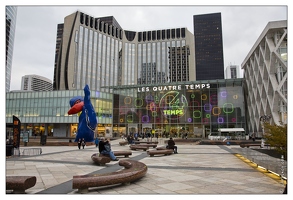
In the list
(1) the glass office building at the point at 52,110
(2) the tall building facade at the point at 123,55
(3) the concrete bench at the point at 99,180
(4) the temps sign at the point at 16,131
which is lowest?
(3) the concrete bench at the point at 99,180

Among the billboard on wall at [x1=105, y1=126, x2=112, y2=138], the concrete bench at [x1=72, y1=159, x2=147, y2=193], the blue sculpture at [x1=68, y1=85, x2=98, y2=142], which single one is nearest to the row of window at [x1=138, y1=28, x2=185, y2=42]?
the billboard on wall at [x1=105, y1=126, x2=112, y2=138]

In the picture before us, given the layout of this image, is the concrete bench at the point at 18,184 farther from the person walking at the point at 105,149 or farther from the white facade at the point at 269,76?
the white facade at the point at 269,76

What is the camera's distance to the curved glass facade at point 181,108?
1932 inches

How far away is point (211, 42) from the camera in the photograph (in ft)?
622

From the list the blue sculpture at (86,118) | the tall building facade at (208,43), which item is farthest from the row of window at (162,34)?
the blue sculpture at (86,118)

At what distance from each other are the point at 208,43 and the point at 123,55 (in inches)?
3426

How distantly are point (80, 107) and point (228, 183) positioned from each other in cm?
2392

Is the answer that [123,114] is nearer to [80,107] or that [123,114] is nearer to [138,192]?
[80,107]

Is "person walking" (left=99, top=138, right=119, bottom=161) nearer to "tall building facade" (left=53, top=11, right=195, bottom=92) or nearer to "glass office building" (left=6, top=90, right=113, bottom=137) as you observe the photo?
"glass office building" (left=6, top=90, right=113, bottom=137)

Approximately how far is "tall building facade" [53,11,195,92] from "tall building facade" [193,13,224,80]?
4504cm

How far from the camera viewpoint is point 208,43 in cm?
19038

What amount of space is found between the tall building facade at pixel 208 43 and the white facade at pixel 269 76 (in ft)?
454

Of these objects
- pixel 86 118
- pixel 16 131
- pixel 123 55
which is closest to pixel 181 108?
pixel 86 118

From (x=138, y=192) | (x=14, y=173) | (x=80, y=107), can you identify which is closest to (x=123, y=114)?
(x=80, y=107)
